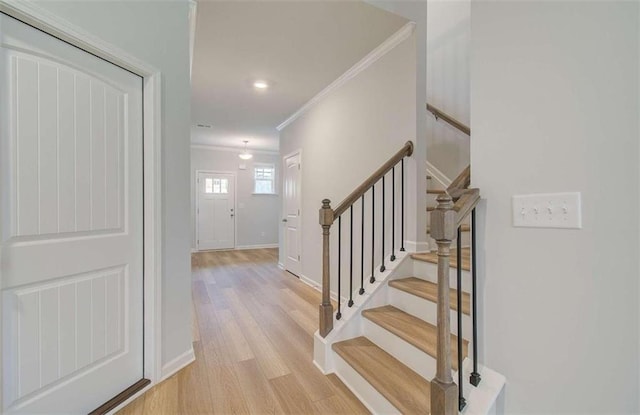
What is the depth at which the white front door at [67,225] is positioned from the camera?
125 cm

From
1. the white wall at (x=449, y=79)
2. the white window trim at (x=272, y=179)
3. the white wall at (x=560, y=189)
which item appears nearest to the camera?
the white wall at (x=560, y=189)

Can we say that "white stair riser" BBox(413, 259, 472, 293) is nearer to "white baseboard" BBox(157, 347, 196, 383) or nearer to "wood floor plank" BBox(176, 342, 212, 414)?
"wood floor plank" BBox(176, 342, 212, 414)

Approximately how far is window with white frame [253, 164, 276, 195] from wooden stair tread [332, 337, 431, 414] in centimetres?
608

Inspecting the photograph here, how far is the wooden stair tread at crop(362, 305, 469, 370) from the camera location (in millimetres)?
1528

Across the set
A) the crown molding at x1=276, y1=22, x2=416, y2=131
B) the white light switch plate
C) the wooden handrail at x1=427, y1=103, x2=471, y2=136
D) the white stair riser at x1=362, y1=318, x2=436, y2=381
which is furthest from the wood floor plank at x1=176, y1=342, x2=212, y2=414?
the wooden handrail at x1=427, y1=103, x2=471, y2=136

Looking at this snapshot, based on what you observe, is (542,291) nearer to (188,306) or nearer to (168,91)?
(188,306)

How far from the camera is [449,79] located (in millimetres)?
3424

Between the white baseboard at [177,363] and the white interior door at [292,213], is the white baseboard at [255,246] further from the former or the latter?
the white baseboard at [177,363]

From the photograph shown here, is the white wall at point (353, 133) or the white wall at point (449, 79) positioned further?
the white wall at point (449, 79)

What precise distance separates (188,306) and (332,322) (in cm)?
104

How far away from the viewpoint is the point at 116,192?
5.41 ft

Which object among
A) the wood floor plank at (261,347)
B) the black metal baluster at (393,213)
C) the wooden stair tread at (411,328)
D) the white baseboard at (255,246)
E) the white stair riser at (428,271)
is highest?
the black metal baluster at (393,213)

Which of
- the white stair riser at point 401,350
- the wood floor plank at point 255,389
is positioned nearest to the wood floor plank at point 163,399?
the wood floor plank at point 255,389

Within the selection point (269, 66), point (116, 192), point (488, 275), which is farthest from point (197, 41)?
point (488, 275)
